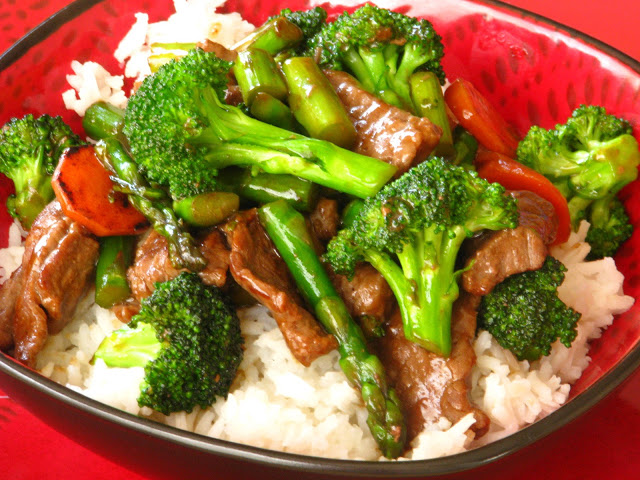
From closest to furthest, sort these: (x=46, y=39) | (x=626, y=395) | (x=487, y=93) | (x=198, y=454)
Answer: (x=198, y=454), (x=626, y=395), (x=46, y=39), (x=487, y=93)

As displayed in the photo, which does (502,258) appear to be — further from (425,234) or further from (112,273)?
(112,273)

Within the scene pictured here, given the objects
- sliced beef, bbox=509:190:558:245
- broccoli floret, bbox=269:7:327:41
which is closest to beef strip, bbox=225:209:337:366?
sliced beef, bbox=509:190:558:245

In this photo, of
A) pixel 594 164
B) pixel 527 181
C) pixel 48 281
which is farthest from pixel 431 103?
pixel 48 281

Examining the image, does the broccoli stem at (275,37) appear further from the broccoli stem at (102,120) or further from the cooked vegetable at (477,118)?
the cooked vegetable at (477,118)

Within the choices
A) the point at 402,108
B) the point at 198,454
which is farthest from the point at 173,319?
the point at 402,108

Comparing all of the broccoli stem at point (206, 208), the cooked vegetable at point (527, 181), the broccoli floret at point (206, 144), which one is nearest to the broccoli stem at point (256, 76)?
the broccoli floret at point (206, 144)

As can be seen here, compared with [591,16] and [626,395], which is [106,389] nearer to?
[626,395]
